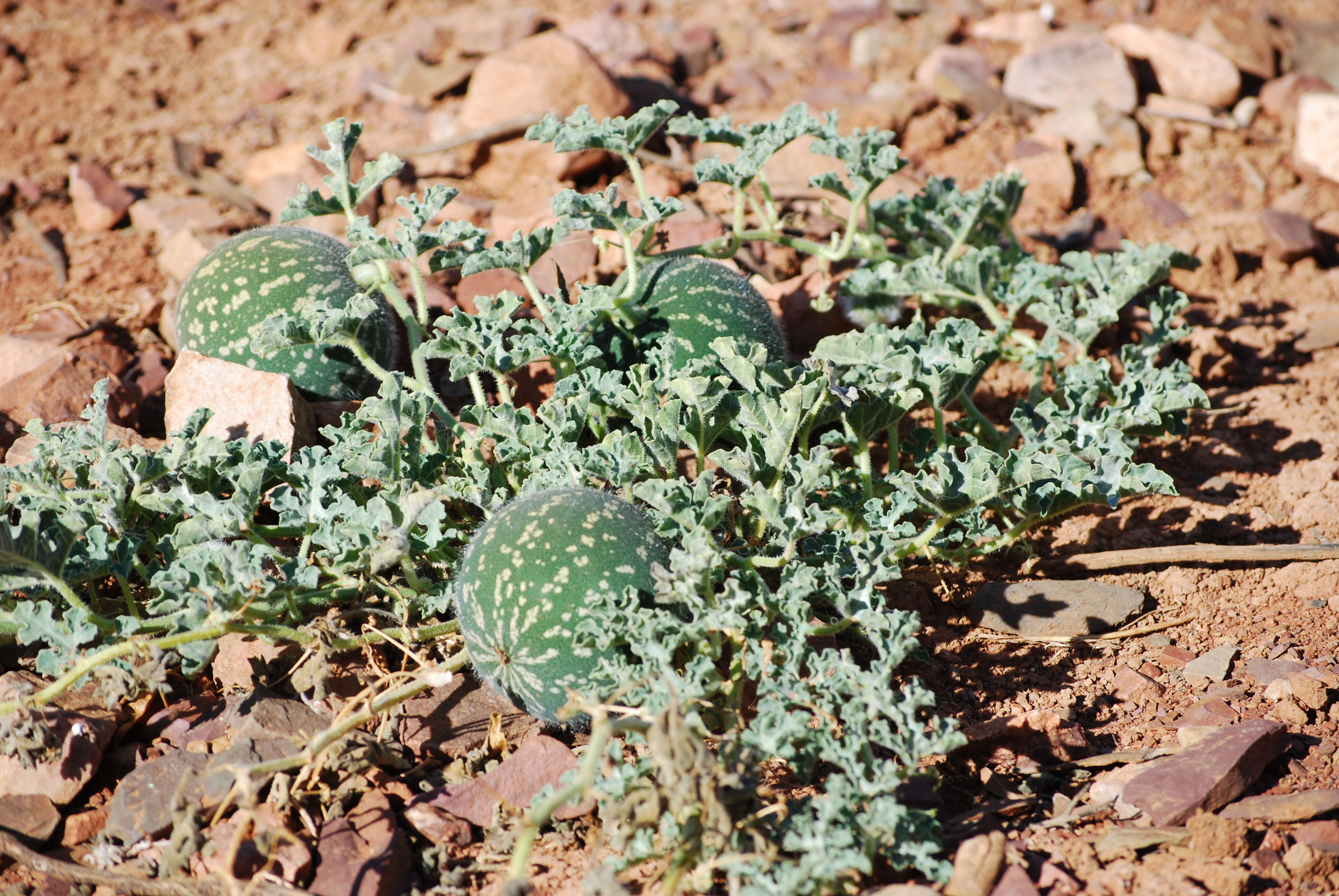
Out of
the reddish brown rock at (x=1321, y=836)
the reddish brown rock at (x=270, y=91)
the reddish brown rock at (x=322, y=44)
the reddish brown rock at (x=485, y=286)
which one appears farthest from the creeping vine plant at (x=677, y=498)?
the reddish brown rock at (x=322, y=44)

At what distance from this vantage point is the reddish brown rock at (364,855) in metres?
2.71

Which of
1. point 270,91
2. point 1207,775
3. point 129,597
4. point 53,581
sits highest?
point 270,91

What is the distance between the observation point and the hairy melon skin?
2.92 metres

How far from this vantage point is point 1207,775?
289 cm

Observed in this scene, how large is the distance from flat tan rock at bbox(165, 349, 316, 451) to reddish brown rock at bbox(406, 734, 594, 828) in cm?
141

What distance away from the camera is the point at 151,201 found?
586 centimetres

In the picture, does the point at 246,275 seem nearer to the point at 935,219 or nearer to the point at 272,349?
the point at 272,349

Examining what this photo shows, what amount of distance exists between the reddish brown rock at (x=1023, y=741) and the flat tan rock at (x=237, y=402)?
250 centimetres

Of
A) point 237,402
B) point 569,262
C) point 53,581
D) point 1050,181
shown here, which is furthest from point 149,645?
point 1050,181

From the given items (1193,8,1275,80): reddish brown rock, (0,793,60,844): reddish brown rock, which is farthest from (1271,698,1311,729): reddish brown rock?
→ (1193,8,1275,80): reddish brown rock

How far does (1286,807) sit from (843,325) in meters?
2.77

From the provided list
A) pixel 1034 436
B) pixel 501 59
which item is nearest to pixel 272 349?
pixel 1034 436

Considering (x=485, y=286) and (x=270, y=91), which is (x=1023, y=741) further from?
(x=270, y=91)

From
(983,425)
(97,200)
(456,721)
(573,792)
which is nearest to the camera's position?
(573,792)
